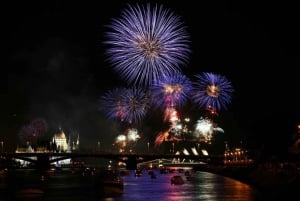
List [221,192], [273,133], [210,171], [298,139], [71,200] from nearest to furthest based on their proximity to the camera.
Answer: [71,200], [221,192], [298,139], [273,133], [210,171]

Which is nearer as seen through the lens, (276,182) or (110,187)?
(110,187)

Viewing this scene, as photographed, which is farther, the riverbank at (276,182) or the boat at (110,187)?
the boat at (110,187)

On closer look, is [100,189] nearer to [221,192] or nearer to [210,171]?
[221,192]

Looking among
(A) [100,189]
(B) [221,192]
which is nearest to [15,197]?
(A) [100,189]

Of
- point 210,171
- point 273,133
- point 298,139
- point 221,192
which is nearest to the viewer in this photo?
point 221,192

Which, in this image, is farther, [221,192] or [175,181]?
[175,181]

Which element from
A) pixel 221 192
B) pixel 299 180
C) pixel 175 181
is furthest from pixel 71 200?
pixel 175 181

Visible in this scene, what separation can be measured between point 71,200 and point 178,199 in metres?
14.4

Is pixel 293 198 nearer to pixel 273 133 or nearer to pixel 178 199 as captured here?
pixel 178 199

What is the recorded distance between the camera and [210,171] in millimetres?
197000

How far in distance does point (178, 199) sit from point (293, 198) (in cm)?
1951

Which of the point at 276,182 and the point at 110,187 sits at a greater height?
the point at 276,182

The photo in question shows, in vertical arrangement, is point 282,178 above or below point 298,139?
below

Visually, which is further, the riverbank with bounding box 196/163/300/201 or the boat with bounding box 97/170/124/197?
the boat with bounding box 97/170/124/197
